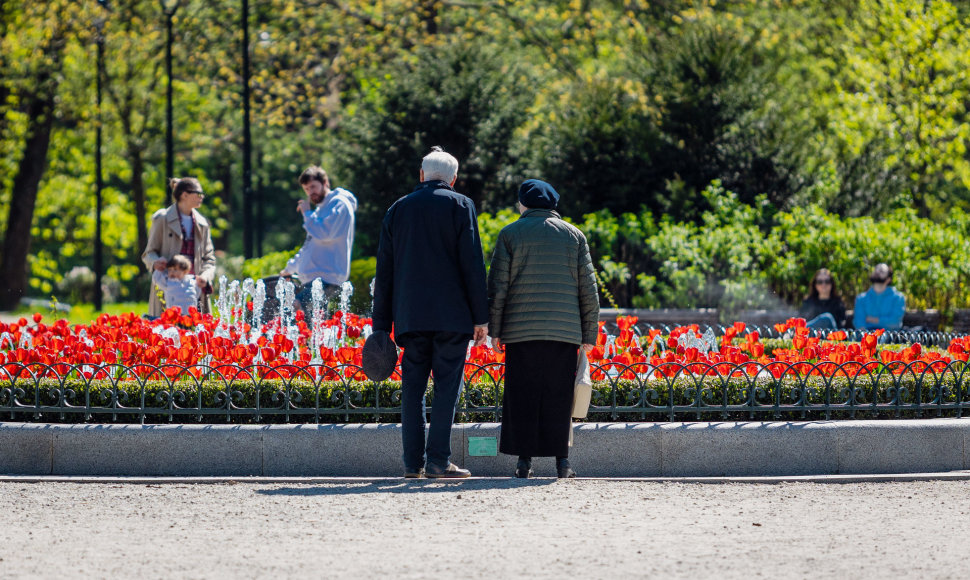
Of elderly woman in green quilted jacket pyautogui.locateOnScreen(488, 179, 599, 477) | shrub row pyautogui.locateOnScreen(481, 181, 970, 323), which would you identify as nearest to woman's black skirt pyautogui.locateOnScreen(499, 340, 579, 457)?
elderly woman in green quilted jacket pyautogui.locateOnScreen(488, 179, 599, 477)

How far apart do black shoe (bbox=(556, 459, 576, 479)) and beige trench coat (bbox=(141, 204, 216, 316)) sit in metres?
4.83

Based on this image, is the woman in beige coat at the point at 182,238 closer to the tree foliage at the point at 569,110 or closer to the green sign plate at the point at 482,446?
the green sign plate at the point at 482,446

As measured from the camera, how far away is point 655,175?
61.8ft

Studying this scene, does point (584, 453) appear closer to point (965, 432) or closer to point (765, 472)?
point (765, 472)

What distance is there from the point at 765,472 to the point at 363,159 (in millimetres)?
14843

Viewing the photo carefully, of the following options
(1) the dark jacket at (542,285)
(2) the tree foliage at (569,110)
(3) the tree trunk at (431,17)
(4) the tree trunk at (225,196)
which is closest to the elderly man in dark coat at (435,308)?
(1) the dark jacket at (542,285)

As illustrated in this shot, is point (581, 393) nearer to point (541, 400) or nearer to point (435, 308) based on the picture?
point (541, 400)

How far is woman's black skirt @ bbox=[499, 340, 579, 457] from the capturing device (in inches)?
295

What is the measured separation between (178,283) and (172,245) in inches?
13.8

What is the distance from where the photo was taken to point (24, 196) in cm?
3138

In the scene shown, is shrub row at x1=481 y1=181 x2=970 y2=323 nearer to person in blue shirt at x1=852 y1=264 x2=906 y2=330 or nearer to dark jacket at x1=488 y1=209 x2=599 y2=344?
person in blue shirt at x1=852 y1=264 x2=906 y2=330

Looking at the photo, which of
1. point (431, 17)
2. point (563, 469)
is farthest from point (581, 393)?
point (431, 17)

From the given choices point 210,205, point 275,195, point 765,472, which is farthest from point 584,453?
point 275,195

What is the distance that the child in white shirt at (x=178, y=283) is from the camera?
1134 centimetres
